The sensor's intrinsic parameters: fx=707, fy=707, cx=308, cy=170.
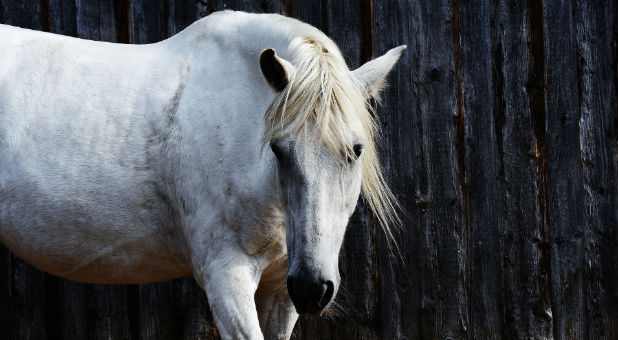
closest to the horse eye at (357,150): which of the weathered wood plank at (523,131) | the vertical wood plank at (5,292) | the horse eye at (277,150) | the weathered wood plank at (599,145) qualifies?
the horse eye at (277,150)

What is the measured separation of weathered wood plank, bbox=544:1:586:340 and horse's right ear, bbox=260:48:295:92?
202 centimetres

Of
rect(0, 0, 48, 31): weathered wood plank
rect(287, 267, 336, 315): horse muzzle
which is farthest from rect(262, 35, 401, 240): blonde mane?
rect(0, 0, 48, 31): weathered wood plank

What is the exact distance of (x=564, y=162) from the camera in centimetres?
398

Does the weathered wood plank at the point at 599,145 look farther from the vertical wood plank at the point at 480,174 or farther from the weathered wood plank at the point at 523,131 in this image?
the vertical wood plank at the point at 480,174

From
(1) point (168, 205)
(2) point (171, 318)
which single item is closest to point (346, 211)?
(1) point (168, 205)

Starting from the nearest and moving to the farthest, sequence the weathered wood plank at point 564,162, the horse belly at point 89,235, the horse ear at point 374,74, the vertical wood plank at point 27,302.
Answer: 1. the horse ear at point 374,74
2. the horse belly at point 89,235
3. the weathered wood plank at point 564,162
4. the vertical wood plank at point 27,302

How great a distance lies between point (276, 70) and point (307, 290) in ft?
2.60

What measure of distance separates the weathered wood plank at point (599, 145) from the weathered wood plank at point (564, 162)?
0.12ft

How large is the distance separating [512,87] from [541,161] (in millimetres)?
448

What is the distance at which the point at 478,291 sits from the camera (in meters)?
4.04

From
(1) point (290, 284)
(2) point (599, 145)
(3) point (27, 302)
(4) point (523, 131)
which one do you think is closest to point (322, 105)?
(1) point (290, 284)

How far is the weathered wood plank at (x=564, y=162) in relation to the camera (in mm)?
3969

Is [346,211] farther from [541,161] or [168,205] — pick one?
[541,161]

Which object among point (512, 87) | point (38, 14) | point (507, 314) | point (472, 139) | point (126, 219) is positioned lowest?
point (507, 314)
